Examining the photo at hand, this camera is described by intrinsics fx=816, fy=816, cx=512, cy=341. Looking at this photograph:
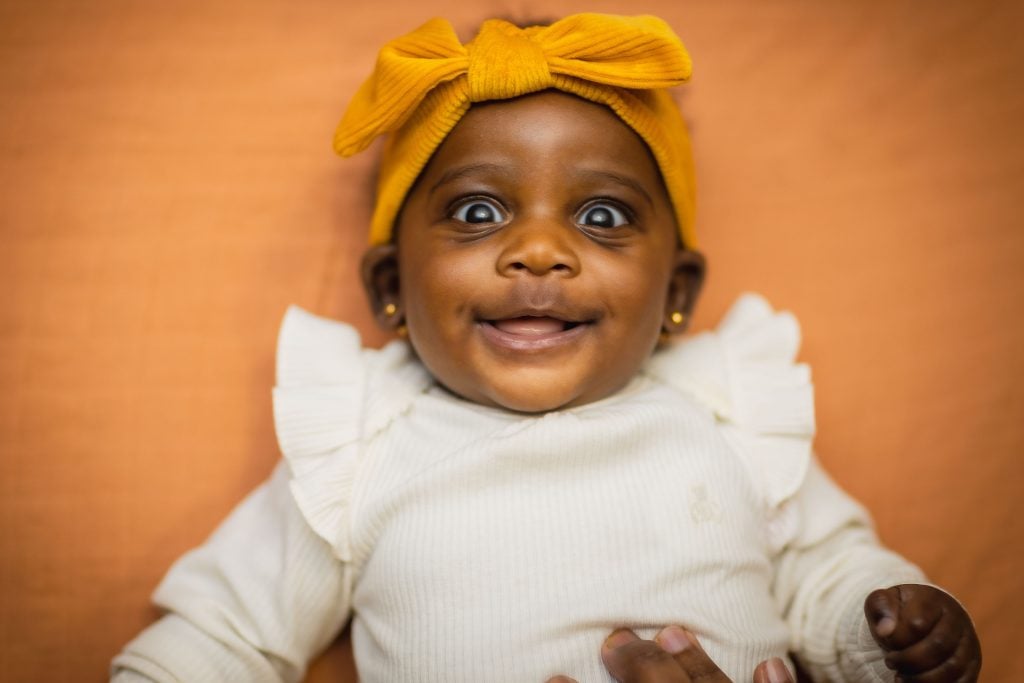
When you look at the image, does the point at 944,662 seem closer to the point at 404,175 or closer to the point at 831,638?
the point at 831,638

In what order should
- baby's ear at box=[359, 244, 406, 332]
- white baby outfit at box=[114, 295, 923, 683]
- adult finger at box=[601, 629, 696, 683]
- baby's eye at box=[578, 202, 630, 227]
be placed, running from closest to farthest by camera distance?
adult finger at box=[601, 629, 696, 683]
white baby outfit at box=[114, 295, 923, 683]
baby's eye at box=[578, 202, 630, 227]
baby's ear at box=[359, 244, 406, 332]

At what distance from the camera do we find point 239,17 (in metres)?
1.32

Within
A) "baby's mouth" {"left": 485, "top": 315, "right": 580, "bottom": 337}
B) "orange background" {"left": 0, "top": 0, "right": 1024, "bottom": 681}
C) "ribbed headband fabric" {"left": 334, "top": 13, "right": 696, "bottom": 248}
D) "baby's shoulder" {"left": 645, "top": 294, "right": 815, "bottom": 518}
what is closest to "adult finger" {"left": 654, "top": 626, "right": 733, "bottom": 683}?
"baby's shoulder" {"left": 645, "top": 294, "right": 815, "bottom": 518}

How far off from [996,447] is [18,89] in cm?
161

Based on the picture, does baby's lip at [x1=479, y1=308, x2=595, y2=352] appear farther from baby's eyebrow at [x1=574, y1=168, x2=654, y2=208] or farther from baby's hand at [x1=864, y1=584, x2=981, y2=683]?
baby's hand at [x1=864, y1=584, x2=981, y2=683]

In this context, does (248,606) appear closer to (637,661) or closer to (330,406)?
(330,406)

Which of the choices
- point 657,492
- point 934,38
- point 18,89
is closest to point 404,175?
point 657,492

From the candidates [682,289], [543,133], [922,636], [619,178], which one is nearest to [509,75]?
[543,133]

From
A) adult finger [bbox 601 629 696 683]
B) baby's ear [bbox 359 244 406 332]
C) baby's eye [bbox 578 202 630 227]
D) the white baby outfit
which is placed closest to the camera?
adult finger [bbox 601 629 696 683]

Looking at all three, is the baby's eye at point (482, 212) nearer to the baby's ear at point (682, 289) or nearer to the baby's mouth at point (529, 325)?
the baby's mouth at point (529, 325)

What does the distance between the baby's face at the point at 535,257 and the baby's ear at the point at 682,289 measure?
0.14 meters

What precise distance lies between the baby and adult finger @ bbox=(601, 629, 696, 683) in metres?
0.02

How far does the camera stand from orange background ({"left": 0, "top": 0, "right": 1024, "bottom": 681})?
3.85ft

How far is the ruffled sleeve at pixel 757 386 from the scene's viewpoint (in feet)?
3.59
